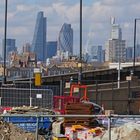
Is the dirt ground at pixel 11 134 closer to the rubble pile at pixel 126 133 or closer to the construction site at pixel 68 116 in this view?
the construction site at pixel 68 116

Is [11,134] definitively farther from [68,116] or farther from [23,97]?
[23,97]

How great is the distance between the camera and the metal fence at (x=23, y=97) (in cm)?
3088

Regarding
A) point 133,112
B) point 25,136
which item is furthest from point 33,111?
point 133,112

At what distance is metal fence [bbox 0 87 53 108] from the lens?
30.9m

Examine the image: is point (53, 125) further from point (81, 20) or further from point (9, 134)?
point (81, 20)

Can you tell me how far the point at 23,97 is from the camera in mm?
31672

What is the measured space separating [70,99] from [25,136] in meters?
13.1

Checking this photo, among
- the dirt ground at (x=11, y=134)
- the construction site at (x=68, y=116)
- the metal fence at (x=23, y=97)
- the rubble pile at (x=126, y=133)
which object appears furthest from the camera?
the metal fence at (x=23, y=97)

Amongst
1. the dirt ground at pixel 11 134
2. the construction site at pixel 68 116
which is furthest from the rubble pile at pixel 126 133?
the dirt ground at pixel 11 134

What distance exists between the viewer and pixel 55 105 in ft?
98.6

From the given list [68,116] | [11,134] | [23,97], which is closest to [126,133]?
[68,116]

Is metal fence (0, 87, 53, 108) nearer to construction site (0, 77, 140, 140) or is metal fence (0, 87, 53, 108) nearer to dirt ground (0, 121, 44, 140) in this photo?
construction site (0, 77, 140, 140)

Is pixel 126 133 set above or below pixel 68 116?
below

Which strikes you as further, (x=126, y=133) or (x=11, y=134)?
(x=11, y=134)
